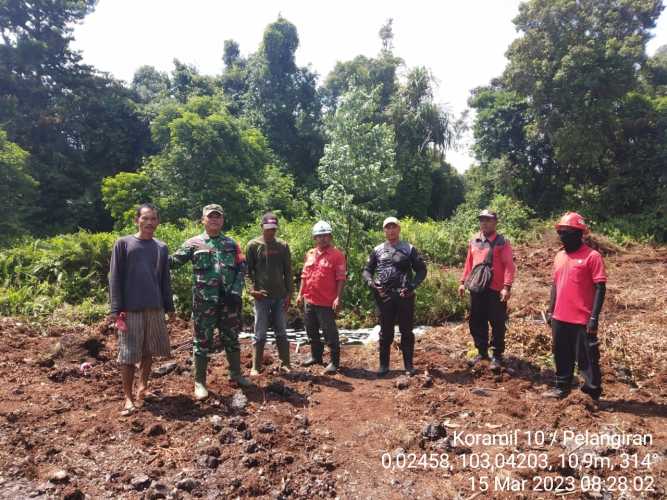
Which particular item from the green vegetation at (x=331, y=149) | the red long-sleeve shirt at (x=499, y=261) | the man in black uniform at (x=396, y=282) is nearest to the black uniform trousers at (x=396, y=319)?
the man in black uniform at (x=396, y=282)

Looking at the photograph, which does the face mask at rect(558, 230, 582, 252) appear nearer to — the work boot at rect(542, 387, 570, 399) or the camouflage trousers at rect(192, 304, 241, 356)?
the work boot at rect(542, 387, 570, 399)

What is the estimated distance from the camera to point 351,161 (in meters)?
9.72

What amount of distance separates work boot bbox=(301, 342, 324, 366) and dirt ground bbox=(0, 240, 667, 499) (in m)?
0.29

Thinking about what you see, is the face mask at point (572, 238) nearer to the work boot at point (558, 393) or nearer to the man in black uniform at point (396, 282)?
the work boot at point (558, 393)

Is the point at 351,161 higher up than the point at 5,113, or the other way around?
the point at 5,113

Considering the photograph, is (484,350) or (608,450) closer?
(608,450)

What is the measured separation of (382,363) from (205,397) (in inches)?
79.8

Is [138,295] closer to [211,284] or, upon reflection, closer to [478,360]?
[211,284]

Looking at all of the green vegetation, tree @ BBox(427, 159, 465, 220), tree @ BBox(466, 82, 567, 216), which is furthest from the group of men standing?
tree @ BBox(427, 159, 465, 220)

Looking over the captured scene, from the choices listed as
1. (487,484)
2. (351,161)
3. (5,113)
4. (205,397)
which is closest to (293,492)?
(487,484)

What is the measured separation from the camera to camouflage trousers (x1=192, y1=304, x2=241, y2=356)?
4367mm

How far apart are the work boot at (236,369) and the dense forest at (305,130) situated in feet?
34.9

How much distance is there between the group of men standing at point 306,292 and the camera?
405cm

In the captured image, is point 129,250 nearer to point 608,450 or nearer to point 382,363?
point 382,363
